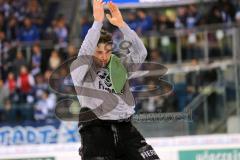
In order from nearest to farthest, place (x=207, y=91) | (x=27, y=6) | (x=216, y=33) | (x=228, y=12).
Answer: (x=207, y=91) → (x=216, y=33) → (x=228, y=12) → (x=27, y=6)

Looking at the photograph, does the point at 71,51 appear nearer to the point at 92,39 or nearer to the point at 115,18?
the point at 115,18

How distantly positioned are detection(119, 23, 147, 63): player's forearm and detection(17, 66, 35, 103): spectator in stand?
6.55 metres

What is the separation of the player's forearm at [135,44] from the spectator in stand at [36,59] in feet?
23.5

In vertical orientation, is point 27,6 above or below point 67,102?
above

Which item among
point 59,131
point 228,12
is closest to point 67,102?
point 59,131

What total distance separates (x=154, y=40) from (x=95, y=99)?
23.8 ft

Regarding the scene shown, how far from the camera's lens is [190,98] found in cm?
1082

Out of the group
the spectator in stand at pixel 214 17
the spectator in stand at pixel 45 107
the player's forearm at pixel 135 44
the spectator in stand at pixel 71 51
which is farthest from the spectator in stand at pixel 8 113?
the player's forearm at pixel 135 44

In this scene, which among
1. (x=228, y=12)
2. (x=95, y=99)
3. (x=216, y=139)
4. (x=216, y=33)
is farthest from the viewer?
(x=228, y=12)

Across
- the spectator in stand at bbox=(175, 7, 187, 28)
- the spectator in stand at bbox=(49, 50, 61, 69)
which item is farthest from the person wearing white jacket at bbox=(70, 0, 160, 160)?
the spectator in stand at bbox=(175, 7, 187, 28)

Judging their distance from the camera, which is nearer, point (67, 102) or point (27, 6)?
point (67, 102)

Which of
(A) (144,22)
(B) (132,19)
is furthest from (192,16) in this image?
(B) (132,19)

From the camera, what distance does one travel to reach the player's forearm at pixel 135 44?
5781 mm

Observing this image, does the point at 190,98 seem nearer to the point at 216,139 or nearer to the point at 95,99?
the point at 216,139
